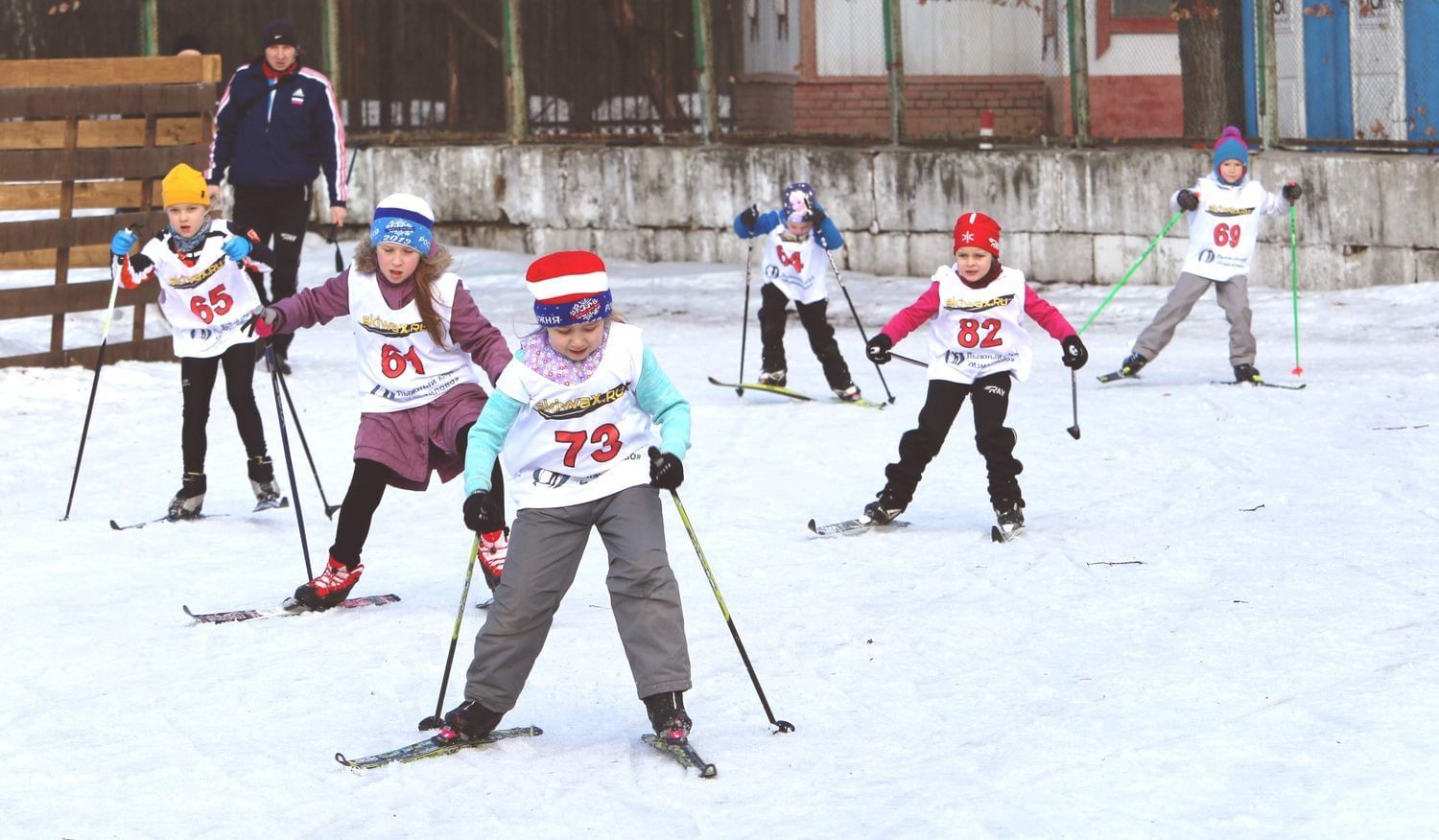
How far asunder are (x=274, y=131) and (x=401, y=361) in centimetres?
557

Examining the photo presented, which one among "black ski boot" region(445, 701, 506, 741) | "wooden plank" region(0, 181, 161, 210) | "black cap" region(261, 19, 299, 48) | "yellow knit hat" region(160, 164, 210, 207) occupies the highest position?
"black cap" region(261, 19, 299, 48)

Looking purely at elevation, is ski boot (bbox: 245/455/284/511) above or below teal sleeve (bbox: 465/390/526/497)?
below

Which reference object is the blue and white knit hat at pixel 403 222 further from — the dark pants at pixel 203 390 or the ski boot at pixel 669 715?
the dark pants at pixel 203 390

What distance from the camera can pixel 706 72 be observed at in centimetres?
1855

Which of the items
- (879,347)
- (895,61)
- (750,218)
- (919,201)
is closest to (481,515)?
(879,347)

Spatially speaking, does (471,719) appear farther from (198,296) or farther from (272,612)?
(198,296)

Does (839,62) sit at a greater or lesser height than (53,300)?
greater

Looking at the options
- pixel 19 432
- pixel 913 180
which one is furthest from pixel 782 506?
pixel 913 180

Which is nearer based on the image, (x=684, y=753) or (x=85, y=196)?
(x=684, y=753)

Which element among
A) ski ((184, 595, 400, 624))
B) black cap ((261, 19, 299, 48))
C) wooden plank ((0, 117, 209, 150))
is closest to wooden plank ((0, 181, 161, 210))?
wooden plank ((0, 117, 209, 150))

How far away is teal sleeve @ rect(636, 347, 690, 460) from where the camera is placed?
5.55 meters

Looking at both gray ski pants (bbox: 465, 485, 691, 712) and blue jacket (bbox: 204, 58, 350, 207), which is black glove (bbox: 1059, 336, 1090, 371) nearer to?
gray ski pants (bbox: 465, 485, 691, 712)

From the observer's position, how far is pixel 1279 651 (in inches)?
246

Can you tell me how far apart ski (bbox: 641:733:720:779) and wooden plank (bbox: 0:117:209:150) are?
959 cm
